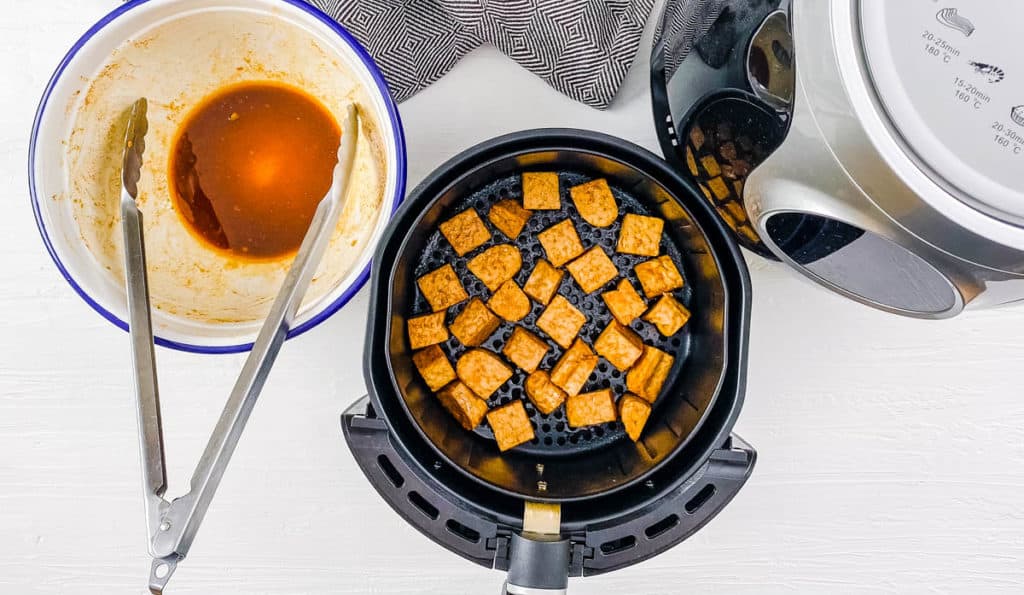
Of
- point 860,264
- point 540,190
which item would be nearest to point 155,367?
point 540,190

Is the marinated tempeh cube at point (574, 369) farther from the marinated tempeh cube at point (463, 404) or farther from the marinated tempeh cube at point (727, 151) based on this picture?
the marinated tempeh cube at point (727, 151)

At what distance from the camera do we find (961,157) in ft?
1.40

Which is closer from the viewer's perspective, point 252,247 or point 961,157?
point 961,157

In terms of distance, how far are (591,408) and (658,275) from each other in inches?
6.7

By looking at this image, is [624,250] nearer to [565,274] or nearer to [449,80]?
[565,274]

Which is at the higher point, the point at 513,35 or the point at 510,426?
the point at 513,35

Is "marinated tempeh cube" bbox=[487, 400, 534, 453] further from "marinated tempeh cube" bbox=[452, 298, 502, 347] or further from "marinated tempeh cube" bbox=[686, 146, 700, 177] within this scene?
"marinated tempeh cube" bbox=[686, 146, 700, 177]

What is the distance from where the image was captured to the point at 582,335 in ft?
2.72

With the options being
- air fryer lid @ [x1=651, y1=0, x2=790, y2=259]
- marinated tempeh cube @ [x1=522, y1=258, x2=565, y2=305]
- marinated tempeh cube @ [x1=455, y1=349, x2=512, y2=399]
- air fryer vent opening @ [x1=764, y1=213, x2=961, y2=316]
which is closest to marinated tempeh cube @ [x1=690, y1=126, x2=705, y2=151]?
air fryer lid @ [x1=651, y1=0, x2=790, y2=259]

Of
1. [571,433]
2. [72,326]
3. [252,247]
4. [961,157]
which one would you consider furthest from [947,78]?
[72,326]

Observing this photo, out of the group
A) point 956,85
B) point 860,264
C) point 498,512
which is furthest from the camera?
point 498,512

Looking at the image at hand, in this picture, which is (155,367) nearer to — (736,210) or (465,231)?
(465,231)

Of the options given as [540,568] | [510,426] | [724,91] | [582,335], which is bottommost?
[540,568]

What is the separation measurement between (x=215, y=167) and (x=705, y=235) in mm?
526
